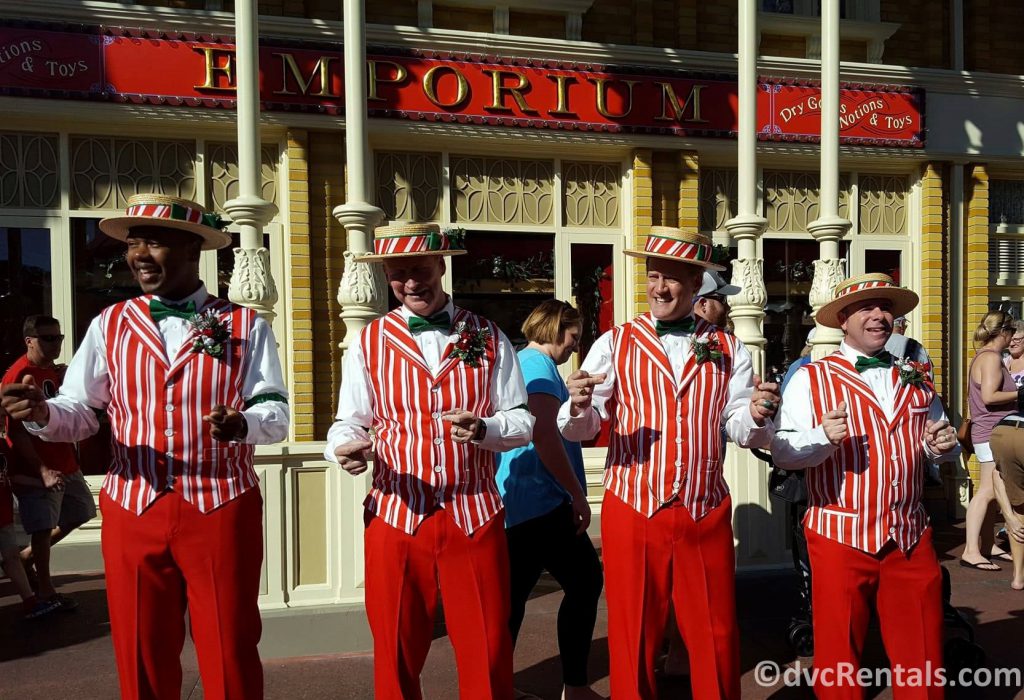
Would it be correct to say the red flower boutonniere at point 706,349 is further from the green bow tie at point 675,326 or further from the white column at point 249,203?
the white column at point 249,203

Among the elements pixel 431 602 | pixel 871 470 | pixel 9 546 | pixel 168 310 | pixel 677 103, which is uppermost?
pixel 677 103

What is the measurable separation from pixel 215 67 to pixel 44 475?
351cm

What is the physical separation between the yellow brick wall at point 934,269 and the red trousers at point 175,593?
7666 mm

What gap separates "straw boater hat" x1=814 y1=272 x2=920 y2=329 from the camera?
129 inches

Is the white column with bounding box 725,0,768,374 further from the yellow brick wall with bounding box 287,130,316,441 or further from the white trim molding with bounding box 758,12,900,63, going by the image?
the yellow brick wall with bounding box 287,130,316,441

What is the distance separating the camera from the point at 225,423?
2.68m

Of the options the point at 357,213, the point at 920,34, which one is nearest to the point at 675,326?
the point at 357,213

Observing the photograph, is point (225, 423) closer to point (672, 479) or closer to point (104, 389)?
point (104, 389)

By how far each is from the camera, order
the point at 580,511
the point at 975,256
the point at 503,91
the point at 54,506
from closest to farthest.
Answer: the point at 580,511 → the point at 54,506 → the point at 503,91 → the point at 975,256

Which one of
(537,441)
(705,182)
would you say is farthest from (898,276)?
(537,441)

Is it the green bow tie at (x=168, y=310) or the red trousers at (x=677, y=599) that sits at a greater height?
the green bow tie at (x=168, y=310)

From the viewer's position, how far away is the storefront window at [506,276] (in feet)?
25.7

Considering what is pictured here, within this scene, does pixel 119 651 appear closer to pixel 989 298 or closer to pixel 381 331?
pixel 381 331
